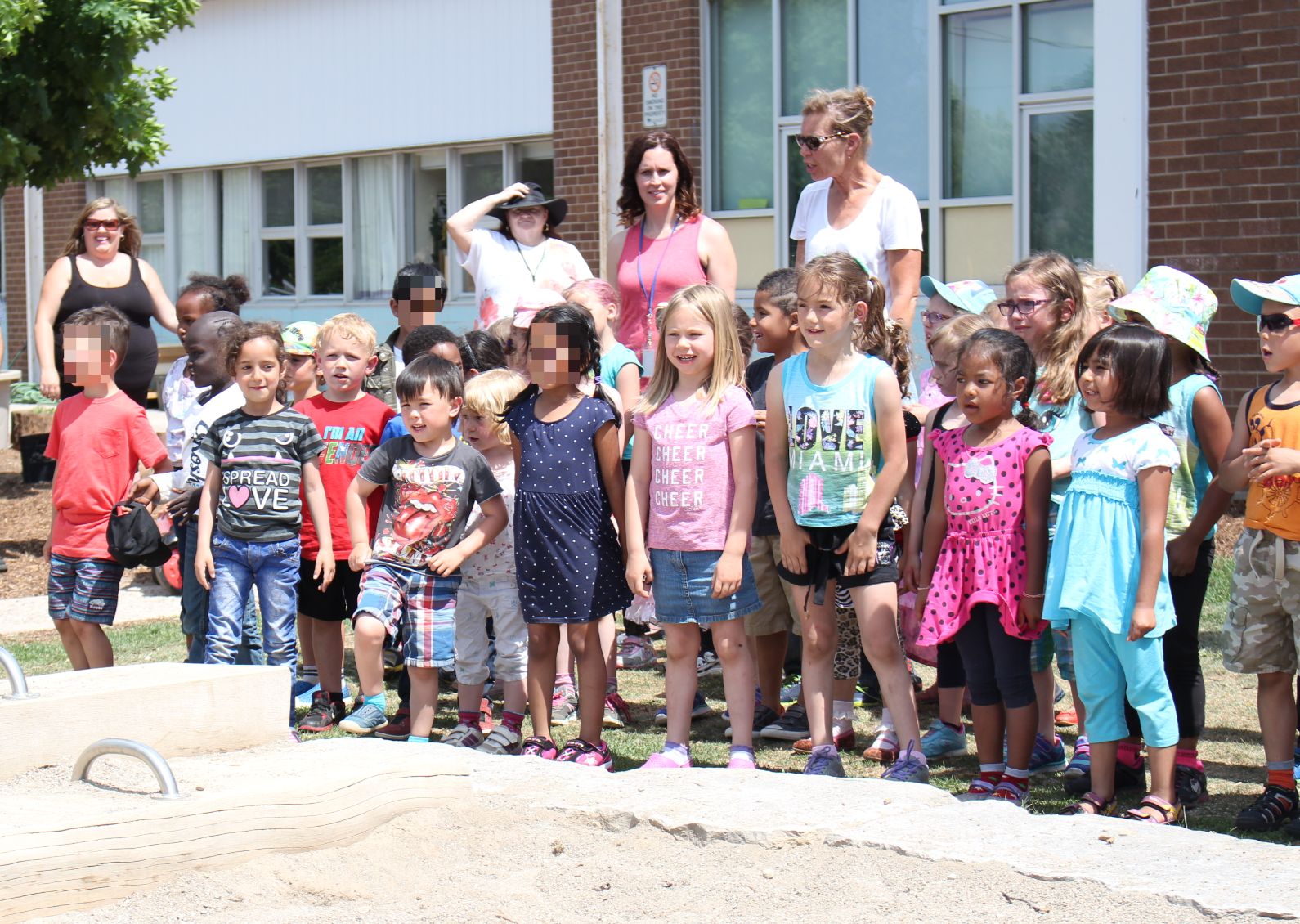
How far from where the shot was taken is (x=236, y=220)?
1800 centimetres

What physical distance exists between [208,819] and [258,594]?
199cm

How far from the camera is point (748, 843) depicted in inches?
144

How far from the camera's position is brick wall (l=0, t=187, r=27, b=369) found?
19688mm

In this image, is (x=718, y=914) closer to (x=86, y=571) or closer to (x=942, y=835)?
(x=942, y=835)

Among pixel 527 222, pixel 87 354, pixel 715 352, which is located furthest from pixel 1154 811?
pixel 87 354

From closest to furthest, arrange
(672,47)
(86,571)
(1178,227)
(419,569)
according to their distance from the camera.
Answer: (419,569)
(86,571)
(1178,227)
(672,47)

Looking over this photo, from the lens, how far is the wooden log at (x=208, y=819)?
11.0ft

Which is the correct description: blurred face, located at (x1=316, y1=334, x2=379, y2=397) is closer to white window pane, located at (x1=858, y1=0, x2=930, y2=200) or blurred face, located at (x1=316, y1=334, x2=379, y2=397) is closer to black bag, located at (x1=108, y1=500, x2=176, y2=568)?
black bag, located at (x1=108, y1=500, x2=176, y2=568)

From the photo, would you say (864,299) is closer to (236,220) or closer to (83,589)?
(83,589)

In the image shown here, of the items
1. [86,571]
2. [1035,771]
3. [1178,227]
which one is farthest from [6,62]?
[1035,771]

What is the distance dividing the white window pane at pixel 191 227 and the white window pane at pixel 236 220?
0.28 meters

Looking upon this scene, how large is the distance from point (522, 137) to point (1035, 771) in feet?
35.3

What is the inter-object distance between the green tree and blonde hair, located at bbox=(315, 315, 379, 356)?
18.0ft

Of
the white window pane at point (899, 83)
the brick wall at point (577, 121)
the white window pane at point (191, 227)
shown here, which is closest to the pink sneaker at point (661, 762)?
the white window pane at point (899, 83)
